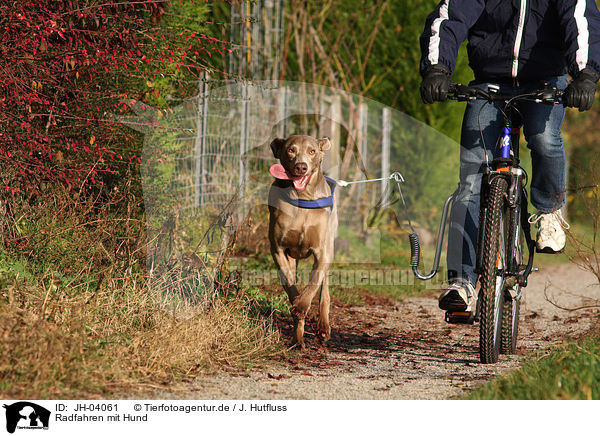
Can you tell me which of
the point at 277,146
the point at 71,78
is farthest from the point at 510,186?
the point at 71,78

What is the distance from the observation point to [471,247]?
15.0 ft

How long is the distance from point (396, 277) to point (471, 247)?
4071 mm

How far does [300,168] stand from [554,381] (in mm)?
2134

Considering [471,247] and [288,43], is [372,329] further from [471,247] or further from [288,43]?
[288,43]

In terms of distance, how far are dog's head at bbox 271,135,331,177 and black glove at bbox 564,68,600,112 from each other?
1642 mm

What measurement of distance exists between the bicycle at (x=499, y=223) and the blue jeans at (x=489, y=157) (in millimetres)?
85

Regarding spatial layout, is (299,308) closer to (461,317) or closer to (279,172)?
(279,172)

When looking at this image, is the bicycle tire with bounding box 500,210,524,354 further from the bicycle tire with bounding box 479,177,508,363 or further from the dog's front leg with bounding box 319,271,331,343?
the dog's front leg with bounding box 319,271,331,343

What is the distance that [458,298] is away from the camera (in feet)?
14.3

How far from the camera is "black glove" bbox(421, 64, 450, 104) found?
169 inches

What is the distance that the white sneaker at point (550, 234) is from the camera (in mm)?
4652

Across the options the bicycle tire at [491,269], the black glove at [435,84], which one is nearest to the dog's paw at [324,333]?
the bicycle tire at [491,269]

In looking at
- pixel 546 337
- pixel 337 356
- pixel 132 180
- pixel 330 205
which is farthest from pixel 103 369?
pixel 546 337

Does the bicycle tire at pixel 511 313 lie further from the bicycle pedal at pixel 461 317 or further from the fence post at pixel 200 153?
the fence post at pixel 200 153
